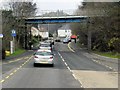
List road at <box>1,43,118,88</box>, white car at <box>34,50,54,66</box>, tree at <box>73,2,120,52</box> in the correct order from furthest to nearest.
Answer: tree at <box>73,2,120,52</box> → white car at <box>34,50,54,66</box> → road at <box>1,43,118,88</box>

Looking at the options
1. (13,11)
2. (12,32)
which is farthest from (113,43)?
(13,11)

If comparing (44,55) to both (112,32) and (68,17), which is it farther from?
(68,17)

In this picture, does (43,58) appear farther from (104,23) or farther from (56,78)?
(104,23)

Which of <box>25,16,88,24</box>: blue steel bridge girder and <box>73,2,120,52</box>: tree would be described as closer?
<box>73,2,120,52</box>: tree

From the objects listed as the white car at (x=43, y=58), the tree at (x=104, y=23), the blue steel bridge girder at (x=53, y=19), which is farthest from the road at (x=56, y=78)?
the blue steel bridge girder at (x=53, y=19)

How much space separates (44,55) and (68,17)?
52.1m

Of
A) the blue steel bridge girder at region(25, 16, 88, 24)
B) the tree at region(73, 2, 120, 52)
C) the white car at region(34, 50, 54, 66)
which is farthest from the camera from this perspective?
the blue steel bridge girder at region(25, 16, 88, 24)

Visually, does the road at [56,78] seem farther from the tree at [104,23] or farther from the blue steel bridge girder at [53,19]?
the blue steel bridge girder at [53,19]

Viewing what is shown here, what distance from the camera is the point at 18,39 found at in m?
80.6

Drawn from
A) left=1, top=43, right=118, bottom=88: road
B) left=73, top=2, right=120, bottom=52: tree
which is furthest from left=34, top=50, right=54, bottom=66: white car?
left=73, top=2, right=120, bottom=52: tree

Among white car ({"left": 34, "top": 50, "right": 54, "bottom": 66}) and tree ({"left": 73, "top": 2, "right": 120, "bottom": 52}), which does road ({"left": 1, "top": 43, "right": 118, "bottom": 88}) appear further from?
tree ({"left": 73, "top": 2, "right": 120, "bottom": 52})

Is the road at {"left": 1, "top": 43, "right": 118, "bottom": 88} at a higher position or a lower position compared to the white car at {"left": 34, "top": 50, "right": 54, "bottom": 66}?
lower

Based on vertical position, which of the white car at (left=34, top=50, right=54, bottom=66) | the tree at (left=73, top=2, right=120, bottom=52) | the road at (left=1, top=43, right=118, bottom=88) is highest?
the tree at (left=73, top=2, right=120, bottom=52)

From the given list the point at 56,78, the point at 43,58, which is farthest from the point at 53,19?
the point at 56,78
